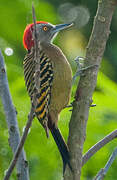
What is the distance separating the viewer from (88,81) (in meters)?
3.27

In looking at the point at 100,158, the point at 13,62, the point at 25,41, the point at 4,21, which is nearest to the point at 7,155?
the point at 100,158

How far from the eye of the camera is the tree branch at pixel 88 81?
314cm

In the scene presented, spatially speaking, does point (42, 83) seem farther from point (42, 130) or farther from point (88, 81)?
point (88, 81)

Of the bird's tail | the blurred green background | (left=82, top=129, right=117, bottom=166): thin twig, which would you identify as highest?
(left=82, top=129, right=117, bottom=166): thin twig

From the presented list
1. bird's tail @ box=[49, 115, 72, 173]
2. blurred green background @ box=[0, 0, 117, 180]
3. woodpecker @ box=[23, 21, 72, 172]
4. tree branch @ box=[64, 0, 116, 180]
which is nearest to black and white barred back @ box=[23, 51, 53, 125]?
woodpecker @ box=[23, 21, 72, 172]

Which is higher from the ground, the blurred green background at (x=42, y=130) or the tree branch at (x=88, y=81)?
the tree branch at (x=88, y=81)

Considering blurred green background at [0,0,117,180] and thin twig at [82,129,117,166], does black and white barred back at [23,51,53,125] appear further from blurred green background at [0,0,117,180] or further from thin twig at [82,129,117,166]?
thin twig at [82,129,117,166]

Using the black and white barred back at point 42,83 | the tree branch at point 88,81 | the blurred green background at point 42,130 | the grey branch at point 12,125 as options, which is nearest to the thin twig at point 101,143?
the tree branch at point 88,81

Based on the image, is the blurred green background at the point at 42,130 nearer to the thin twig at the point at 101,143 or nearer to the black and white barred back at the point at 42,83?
the black and white barred back at the point at 42,83

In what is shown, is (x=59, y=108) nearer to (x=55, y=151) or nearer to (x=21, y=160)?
(x=55, y=151)

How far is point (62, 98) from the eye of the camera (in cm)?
429

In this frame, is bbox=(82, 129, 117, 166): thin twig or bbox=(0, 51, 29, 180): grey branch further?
bbox=(82, 129, 117, 166): thin twig

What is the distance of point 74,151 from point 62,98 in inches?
47.7

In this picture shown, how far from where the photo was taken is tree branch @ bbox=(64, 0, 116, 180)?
314 cm
